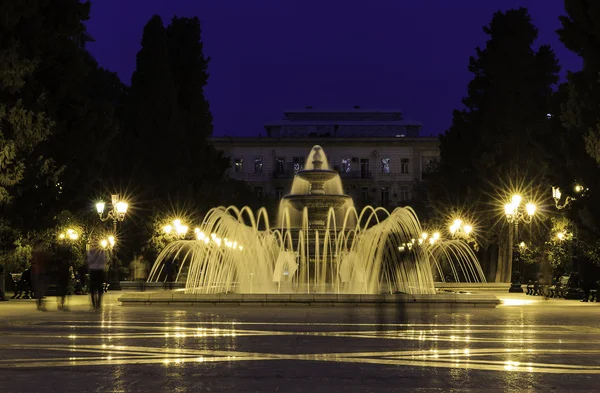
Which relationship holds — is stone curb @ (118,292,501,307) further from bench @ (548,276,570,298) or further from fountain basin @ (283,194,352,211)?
fountain basin @ (283,194,352,211)

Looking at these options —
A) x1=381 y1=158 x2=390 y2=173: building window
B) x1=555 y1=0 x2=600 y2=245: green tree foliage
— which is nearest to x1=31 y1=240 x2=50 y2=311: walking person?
x1=555 y1=0 x2=600 y2=245: green tree foliage

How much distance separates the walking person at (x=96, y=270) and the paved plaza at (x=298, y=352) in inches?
56.2

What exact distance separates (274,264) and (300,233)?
2.05 meters

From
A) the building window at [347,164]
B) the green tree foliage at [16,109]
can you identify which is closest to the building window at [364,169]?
the building window at [347,164]

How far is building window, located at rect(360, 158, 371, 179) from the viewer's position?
352 feet

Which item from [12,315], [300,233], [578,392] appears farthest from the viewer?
[300,233]

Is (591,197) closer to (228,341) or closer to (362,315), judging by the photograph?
(362,315)

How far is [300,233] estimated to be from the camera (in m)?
32.3

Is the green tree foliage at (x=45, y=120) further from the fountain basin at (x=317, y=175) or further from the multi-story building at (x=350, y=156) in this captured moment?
the multi-story building at (x=350, y=156)

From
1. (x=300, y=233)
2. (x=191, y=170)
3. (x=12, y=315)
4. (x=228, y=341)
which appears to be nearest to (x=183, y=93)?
(x=191, y=170)

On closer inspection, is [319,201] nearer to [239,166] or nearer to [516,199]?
[516,199]

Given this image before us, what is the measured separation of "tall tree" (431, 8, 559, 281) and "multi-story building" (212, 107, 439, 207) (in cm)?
5819

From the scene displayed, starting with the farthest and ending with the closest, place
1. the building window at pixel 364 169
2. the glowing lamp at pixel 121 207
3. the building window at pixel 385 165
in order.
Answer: the building window at pixel 385 165 → the building window at pixel 364 169 → the glowing lamp at pixel 121 207

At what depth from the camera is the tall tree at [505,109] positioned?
147 feet
